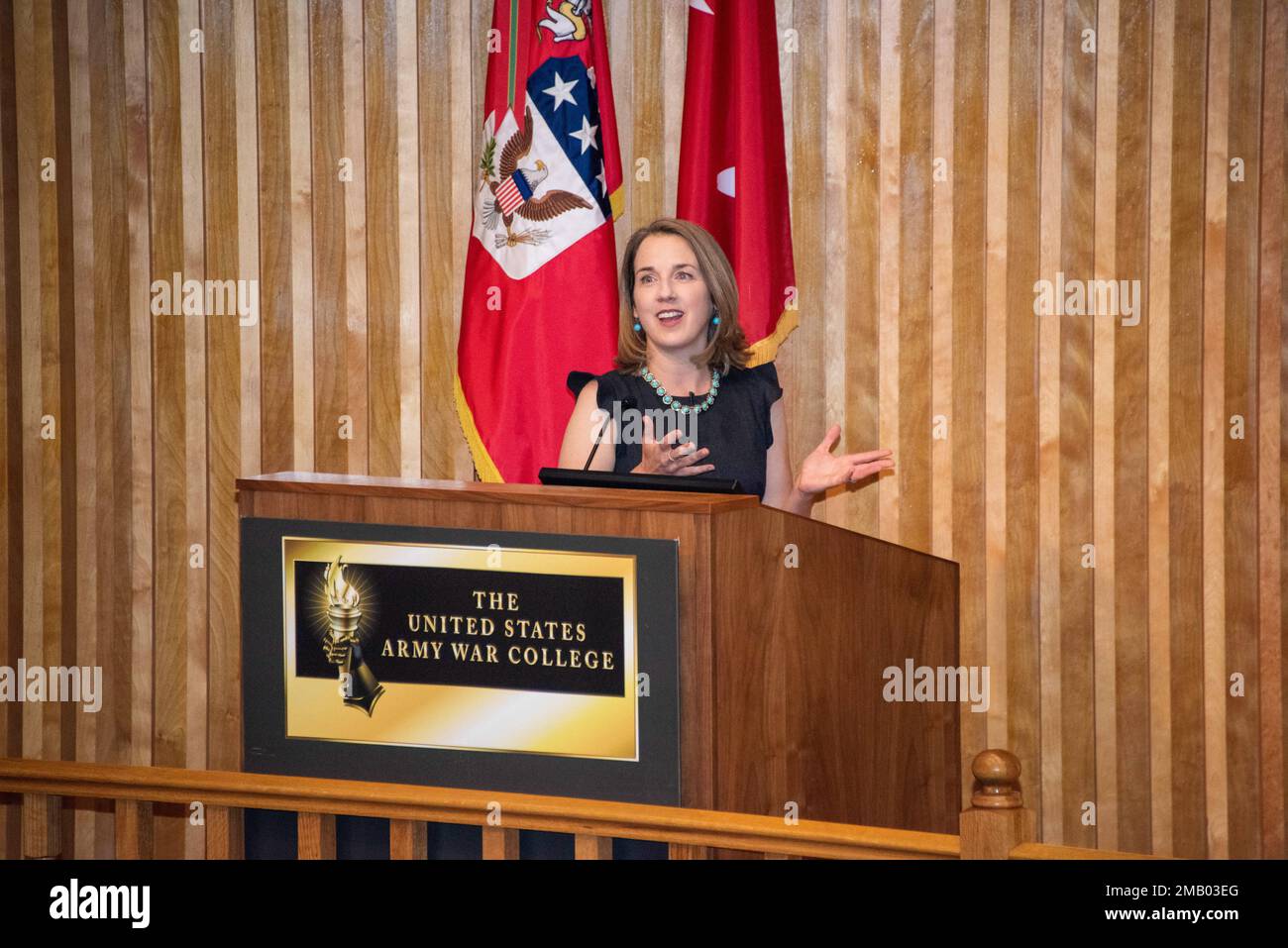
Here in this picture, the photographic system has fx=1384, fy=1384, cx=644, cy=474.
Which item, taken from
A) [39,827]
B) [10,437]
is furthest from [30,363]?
[39,827]

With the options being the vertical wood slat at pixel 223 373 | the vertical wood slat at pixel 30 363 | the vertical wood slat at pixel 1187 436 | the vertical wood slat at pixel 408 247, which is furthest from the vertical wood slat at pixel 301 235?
the vertical wood slat at pixel 1187 436

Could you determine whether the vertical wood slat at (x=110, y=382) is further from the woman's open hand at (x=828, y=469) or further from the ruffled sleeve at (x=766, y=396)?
the woman's open hand at (x=828, y=469)

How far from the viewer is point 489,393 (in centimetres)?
393

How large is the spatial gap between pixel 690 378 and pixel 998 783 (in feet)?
4.96

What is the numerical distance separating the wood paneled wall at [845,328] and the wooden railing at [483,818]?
207 centimetres

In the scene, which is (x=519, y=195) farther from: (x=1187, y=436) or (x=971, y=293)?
(x=1187, y=436)

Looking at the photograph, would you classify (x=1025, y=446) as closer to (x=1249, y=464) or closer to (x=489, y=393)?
(x=1249, y=464)

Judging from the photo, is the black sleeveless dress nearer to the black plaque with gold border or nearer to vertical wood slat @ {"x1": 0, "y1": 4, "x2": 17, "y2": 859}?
the black plaque with gold border

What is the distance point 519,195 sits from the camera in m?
3.89

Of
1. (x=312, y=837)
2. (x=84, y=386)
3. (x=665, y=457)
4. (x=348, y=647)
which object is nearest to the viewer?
(x=312, y=837)
